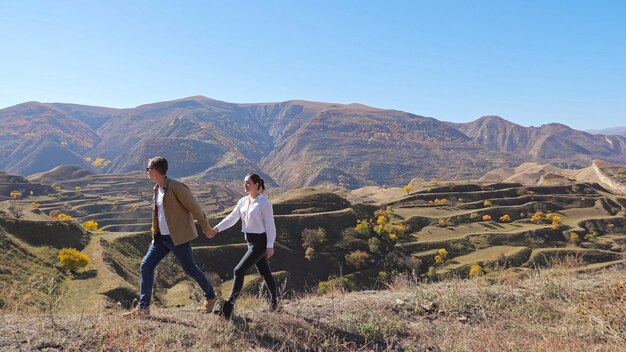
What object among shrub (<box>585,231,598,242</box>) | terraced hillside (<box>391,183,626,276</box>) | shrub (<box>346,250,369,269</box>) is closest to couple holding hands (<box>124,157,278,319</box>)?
shrub (<box>346,250,369,269</box>)

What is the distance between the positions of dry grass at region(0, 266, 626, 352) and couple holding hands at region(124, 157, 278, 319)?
0.45m

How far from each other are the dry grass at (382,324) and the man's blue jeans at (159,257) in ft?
1.50

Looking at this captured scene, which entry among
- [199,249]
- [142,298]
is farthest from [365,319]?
[199,249]

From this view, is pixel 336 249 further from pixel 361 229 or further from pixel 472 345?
pixel 472 345

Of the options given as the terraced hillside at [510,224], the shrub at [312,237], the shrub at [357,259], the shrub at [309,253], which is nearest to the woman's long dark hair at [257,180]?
the shrub at [309,253]

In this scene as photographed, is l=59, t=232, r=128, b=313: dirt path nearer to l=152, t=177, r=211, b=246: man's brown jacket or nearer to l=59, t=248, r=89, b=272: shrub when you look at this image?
l=59, t=248, r=89, b=272: shrub

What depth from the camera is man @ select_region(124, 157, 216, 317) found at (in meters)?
7.19

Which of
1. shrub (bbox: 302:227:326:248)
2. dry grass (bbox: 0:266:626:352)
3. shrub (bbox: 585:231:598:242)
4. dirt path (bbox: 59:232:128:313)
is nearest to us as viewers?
dry grass (bbox: 0:266:626:352)

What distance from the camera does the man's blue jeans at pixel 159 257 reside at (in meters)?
7.23

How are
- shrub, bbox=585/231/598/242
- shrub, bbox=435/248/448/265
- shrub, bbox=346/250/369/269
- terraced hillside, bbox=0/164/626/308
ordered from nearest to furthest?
terraced hillside, bbox=0/164/626/308 < shrub, bbox=346/250/369/269 < shrub, bbox=435/248/448/265 < shrub, bbox=585/231/598/242

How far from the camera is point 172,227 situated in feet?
23.5

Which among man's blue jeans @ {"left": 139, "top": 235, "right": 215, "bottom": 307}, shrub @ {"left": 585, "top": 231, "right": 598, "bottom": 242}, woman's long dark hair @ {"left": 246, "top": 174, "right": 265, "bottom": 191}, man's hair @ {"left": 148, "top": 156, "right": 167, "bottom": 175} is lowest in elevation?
shrub @ {"left": 585, "top": 231, "right": 598, "bottom": 242}

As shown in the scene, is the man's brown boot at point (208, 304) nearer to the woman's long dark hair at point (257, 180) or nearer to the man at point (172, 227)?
the man at point (172, 227)

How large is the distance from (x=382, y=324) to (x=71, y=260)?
178ft
